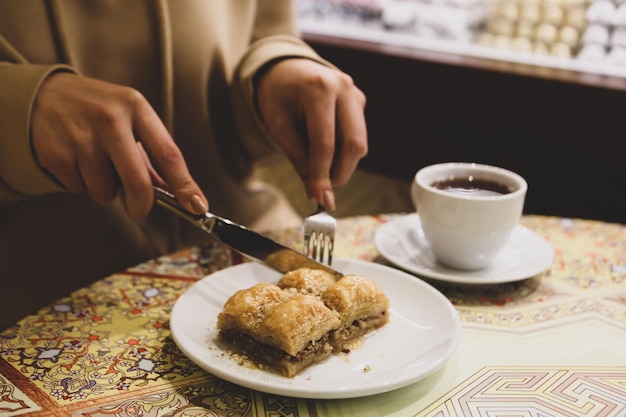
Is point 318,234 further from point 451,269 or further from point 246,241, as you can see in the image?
point 451,269

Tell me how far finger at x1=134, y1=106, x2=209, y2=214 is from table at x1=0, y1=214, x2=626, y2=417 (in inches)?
7.3

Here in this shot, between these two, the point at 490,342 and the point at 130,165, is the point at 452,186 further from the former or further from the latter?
the point at 130,165

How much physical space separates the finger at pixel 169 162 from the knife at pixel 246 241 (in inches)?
0.9

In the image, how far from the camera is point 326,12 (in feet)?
11.5

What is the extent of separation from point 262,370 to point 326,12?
292 centimetres

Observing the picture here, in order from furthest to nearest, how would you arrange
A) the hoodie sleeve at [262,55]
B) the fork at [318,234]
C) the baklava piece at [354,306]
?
the hoodie sleeve at [262,55]
the fork at [318,234]
the baklava piece at [354,306]

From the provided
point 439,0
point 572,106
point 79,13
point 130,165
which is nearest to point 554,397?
point 130,165

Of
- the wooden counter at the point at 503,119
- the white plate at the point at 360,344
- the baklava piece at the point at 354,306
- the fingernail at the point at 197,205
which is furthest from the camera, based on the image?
the wooden counter at the point at 503,119

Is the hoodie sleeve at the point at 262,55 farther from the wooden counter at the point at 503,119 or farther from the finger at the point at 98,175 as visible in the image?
the wooden counter at the point at 503,119

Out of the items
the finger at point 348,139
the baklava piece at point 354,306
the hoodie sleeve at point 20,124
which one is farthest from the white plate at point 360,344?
the hoodie sleeve at point 20,124

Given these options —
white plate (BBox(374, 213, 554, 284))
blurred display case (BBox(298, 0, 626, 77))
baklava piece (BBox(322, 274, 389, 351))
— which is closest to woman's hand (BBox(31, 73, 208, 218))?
baklava piece (BBox(322, 274, 389, 351))

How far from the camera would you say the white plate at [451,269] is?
119cm

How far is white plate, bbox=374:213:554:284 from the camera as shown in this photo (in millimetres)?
1189

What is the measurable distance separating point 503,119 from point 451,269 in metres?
1.68
